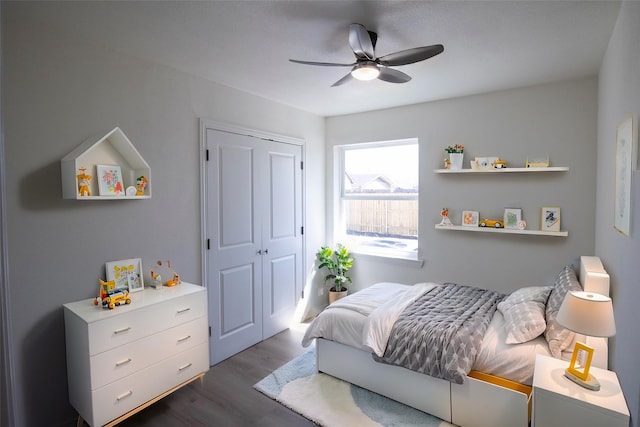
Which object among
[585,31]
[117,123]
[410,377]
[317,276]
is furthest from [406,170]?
[117,123]

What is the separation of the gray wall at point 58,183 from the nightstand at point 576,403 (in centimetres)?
262

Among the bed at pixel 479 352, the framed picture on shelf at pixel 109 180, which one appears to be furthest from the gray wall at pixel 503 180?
the framed picture on shelf at pixel 109 180

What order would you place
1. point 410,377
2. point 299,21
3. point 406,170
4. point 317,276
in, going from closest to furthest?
1. point 299,21
2. point 410,377
3. point 406,170
4. point 317,276

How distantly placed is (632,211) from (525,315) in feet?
3.44

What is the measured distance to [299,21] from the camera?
6.68 ft

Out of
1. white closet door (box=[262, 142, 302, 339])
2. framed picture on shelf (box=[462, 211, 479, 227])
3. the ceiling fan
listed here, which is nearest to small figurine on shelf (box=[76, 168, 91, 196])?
the ceiling fan

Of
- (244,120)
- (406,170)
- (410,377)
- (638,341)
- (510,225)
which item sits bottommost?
(410,377)

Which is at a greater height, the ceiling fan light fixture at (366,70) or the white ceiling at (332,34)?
the white ceiling at (332,34)

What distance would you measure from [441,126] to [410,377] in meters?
2.59

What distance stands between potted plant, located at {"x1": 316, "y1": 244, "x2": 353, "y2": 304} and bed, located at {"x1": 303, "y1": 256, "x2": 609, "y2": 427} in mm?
1333

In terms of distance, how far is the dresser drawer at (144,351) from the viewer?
209 cm

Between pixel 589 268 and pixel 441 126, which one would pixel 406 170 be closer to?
pixel 441 126

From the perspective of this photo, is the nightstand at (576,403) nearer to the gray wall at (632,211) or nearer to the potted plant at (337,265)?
the gray wall at (632,211)

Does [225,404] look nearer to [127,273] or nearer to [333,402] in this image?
[333,402]
